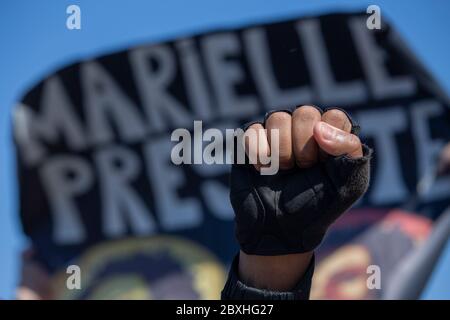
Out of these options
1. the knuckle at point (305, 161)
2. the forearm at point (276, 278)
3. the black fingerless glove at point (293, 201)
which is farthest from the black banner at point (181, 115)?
the knuckle at point (305, 161)

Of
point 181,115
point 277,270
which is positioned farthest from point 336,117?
point 181,115

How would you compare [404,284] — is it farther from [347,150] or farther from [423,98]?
[347,150]

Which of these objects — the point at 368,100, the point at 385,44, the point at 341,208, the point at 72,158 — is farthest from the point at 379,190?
the point at 341,208

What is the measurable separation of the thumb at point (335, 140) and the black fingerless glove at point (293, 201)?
2 cm

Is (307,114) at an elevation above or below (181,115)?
below

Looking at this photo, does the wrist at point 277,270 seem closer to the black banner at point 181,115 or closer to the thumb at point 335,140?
the thumb at point 335,140

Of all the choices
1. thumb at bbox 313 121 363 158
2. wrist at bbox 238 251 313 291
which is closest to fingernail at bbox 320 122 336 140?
thumb at bbox 313 121 363 158

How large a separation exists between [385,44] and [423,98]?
0.96 metres

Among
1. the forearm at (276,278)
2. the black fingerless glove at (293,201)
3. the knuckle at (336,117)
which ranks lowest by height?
the forearm at (276,278)

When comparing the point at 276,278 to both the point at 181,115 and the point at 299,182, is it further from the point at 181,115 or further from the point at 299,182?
the point at 181,115

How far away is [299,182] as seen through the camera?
2.24m

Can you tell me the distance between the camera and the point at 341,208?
223 cm

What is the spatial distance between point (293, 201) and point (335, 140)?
0.82 feet

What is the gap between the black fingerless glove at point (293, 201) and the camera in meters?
2.19
